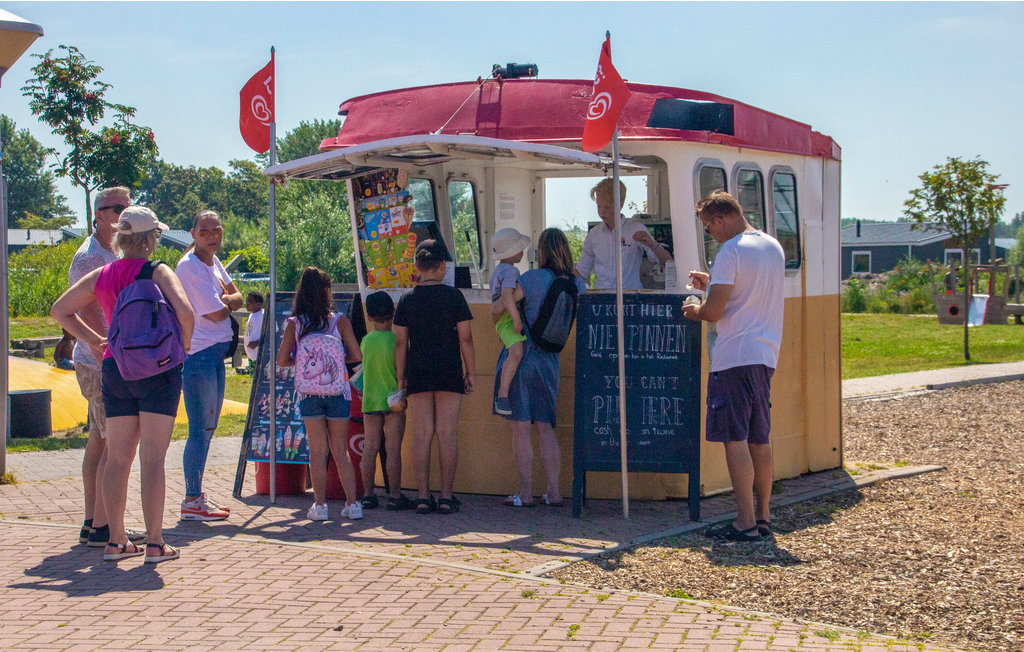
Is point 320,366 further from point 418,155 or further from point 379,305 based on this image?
point 418,155


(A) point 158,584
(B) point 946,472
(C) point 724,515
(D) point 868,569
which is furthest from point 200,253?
(B) point 946,472

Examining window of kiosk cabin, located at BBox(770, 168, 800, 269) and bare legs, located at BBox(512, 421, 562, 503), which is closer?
bare legs, located at BBox(512, 421, 562, 503)

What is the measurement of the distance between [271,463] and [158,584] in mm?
2220

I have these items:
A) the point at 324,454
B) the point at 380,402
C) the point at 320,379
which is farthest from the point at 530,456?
the point at 320,379

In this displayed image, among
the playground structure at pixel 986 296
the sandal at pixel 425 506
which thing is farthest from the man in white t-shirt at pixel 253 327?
the playground structure at pixel 986 296

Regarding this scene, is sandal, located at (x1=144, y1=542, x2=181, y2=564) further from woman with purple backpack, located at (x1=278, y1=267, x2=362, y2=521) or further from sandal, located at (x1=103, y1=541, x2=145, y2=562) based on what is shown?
woman with purple backpack, located at (x1=278, y1=267, x2=362, y2=521)

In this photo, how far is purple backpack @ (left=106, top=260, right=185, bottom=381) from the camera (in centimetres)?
586

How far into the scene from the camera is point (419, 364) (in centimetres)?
731

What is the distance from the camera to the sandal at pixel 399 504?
25.0ft

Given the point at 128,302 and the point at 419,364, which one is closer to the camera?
the point at 128,302

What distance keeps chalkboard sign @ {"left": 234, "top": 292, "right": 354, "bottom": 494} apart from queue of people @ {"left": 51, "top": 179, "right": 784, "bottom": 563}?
1.98ft

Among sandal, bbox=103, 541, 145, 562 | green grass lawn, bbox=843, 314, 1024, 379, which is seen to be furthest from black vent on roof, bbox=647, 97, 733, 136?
green grass lawn, bbox=843, 314, 1024, 379

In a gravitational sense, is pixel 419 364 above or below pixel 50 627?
above

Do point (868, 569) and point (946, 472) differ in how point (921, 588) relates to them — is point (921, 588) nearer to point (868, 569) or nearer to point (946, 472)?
point (868, 569)
